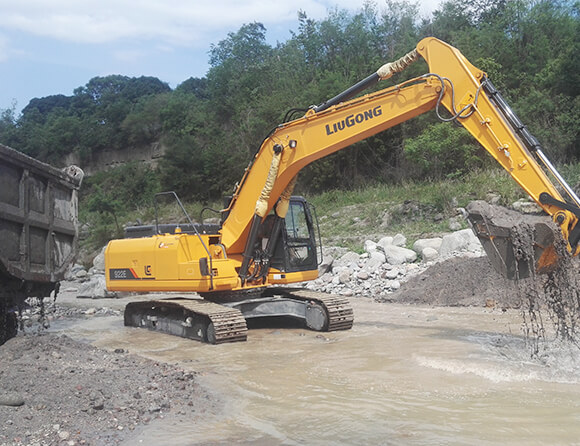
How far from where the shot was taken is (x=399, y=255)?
15.2m

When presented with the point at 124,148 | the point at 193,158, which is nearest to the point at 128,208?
the point at 193,158

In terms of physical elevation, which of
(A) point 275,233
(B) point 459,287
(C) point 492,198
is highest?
(C) point 492,198

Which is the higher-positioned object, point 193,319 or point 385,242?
point 385,242

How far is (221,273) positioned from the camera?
9.52 meters

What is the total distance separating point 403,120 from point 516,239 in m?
2.62

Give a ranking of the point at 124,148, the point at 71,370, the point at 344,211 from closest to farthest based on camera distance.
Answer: the point at 71,370
the point at 344,211
the point at 124,148

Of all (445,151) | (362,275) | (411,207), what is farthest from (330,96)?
(362,275)

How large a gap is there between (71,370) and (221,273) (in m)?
3.68

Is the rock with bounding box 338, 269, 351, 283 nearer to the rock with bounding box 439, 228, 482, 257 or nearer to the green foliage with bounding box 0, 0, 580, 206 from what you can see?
the rock with bounding box 439, 228, 482, 257

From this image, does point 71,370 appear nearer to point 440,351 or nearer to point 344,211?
point 440,351

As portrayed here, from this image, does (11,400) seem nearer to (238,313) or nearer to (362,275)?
(238,313)

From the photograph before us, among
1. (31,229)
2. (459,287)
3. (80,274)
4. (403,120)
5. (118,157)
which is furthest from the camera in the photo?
(118,157)

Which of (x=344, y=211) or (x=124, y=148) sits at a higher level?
(x=124, y=148)

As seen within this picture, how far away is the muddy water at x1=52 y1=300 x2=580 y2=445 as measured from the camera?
15.7ft
